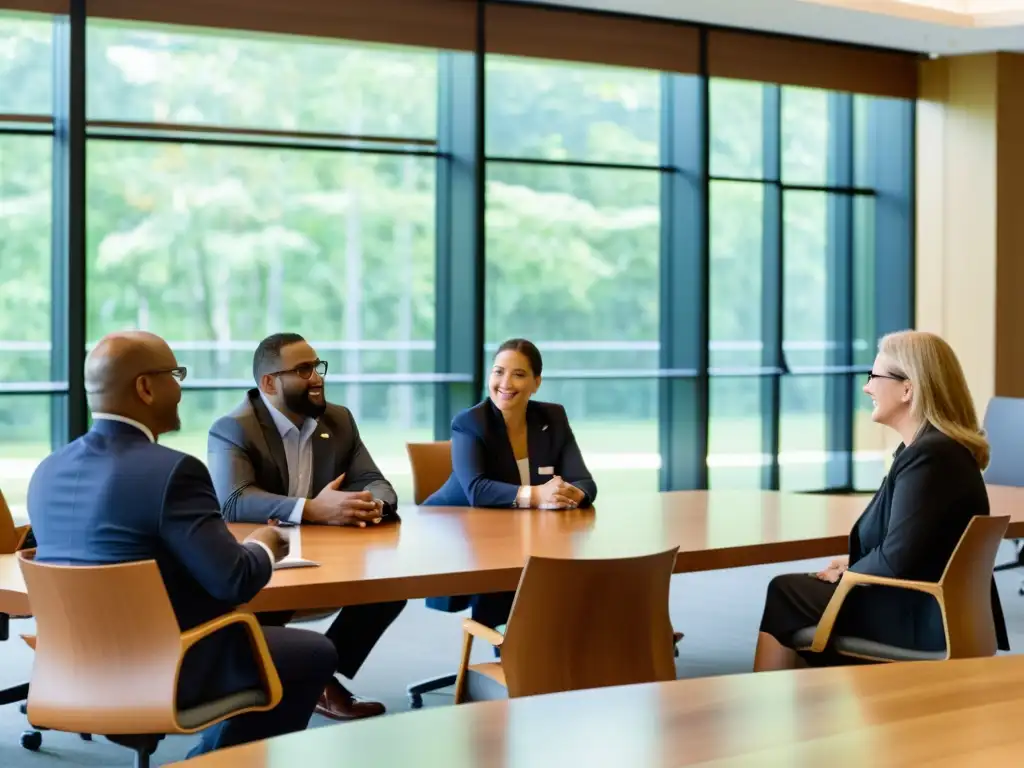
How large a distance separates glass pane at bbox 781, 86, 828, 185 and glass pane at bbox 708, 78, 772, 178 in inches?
12.0

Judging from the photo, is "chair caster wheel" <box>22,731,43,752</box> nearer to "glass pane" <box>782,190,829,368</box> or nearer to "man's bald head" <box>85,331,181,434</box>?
"man's bald head" <box>85,331,181,434</box>

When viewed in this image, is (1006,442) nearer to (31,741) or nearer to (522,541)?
(522,541)

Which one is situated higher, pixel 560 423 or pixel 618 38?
pixel 618 38

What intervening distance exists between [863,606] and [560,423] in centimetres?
170

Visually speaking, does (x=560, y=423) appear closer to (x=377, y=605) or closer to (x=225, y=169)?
(x=377, y=605)

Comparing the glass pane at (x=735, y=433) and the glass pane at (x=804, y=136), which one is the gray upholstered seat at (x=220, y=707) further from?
the glass pane at (x=804, y=136)

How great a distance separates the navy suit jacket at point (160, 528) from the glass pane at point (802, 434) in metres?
8.32

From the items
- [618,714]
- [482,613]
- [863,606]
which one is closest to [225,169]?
[482,613]

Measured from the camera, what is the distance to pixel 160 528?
335 centimetres

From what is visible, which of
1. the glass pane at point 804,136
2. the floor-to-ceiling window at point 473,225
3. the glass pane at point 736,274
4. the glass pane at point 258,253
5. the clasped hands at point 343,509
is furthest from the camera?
the glass pane at point 804,136

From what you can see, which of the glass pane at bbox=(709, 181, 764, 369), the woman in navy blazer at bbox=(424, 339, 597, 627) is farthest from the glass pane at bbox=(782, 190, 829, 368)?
the woman in navy blazer at bbox=(424, 339, 597, 627)

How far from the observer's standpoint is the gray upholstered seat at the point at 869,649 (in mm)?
4238

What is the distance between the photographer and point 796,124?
1131 centimetres

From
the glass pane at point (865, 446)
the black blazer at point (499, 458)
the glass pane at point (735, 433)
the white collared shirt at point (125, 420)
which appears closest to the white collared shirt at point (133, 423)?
the white collared shirt at point (125, 420)
